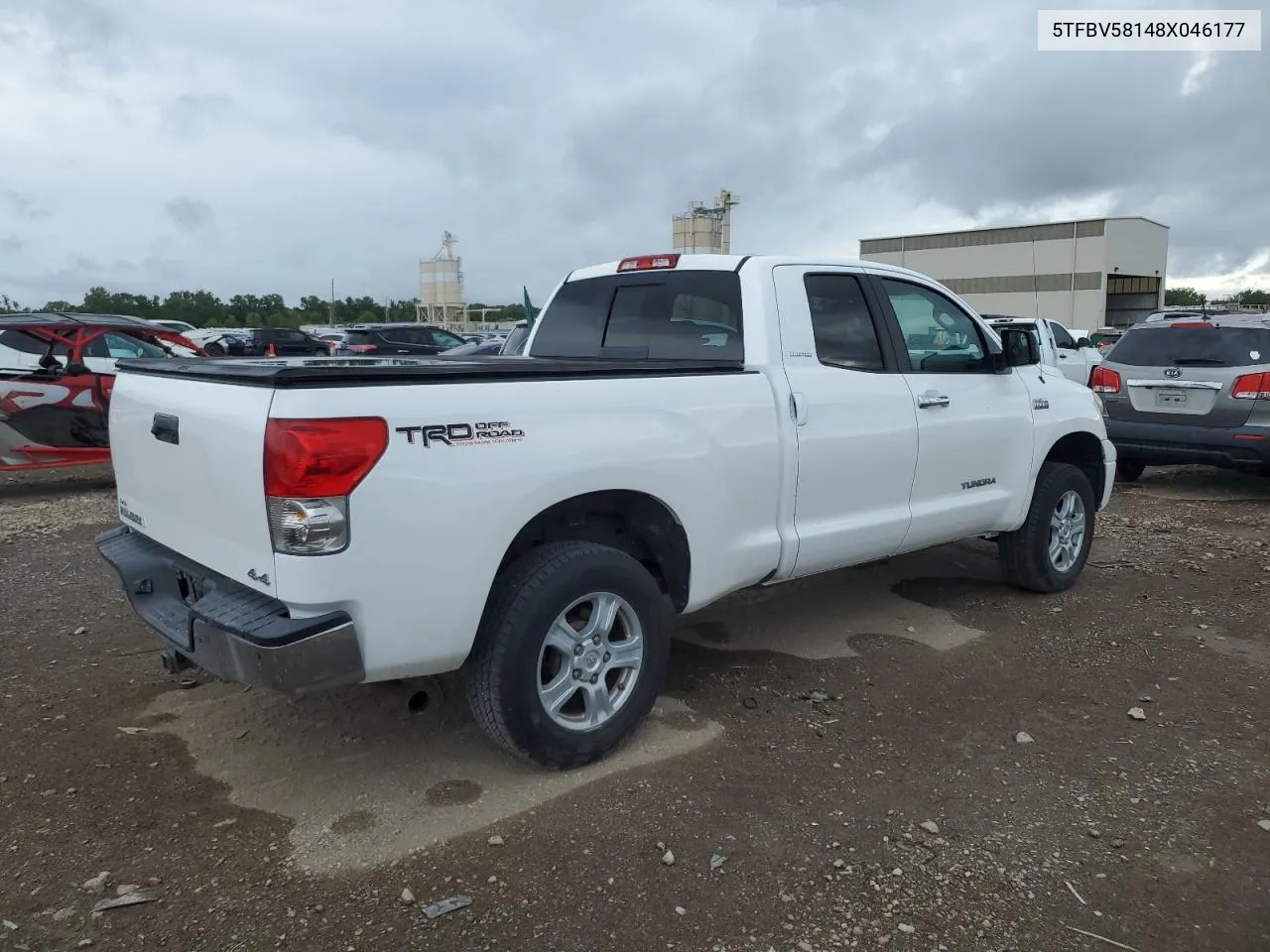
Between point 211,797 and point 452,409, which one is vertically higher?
point 452,409

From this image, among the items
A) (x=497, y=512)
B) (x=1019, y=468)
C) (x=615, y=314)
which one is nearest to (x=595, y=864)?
(x=497, y=512)

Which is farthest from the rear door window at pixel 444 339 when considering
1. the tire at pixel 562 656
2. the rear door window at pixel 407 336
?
the tire at pixel 562 656

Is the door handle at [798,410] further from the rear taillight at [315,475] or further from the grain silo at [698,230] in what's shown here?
the grain silo at [698,230]

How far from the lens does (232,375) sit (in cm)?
299

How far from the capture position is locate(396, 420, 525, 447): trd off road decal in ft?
9.43

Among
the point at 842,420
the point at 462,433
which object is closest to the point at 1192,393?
the point at 842,420

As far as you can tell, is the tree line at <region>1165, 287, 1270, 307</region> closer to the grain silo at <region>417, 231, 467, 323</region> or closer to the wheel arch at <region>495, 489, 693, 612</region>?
the grain silo at <region>417, 231, 467, 323</region>

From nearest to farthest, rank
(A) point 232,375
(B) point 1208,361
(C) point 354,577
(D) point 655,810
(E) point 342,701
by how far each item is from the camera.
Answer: (C) point 354,577 < (A) point 232,375 < (D) point 655,810 < (E) point 342,701 < (B) point 1208,361

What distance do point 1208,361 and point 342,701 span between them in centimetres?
781

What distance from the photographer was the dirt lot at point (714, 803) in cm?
271

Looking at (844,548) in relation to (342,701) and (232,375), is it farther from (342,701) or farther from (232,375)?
(232,375)

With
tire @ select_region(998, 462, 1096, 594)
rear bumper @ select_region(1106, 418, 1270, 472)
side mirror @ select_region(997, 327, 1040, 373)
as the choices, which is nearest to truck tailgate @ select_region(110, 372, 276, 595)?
side mirror @ select_region(997, 327, 1040, 373)

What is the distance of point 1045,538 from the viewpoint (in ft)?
18.0

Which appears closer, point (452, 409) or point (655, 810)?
point (452, 409)
